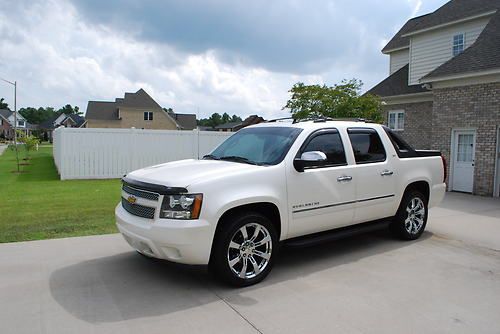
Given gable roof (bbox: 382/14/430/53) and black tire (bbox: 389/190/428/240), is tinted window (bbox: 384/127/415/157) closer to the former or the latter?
black tire (bbox: 389/190/428/240)

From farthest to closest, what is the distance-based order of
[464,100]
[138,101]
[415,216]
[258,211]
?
[138,101], [464,100], [415,216], [258,211]

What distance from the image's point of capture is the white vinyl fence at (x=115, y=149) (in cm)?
1507

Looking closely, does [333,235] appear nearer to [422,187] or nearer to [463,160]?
[422,187]

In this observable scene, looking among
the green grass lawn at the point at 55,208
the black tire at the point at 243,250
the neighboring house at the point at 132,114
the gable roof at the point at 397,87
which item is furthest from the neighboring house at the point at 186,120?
the black tire at the point at 243,250

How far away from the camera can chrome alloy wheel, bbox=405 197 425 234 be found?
6.73 meters

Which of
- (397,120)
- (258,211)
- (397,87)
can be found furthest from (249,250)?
(397,87)

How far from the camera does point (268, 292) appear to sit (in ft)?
14.9

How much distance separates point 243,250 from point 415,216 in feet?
11.7

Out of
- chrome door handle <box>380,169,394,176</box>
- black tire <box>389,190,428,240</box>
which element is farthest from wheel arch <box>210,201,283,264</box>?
black tire <box>389,190,428,240</box>

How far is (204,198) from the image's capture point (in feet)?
14.2

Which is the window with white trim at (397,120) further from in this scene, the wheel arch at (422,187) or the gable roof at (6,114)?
the gable roof at (6,114)

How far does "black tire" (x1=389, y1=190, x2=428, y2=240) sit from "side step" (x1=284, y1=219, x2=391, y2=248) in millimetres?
293

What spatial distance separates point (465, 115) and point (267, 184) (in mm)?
10726

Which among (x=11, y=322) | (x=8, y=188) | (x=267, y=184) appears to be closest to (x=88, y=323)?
(x=11, y=322)
